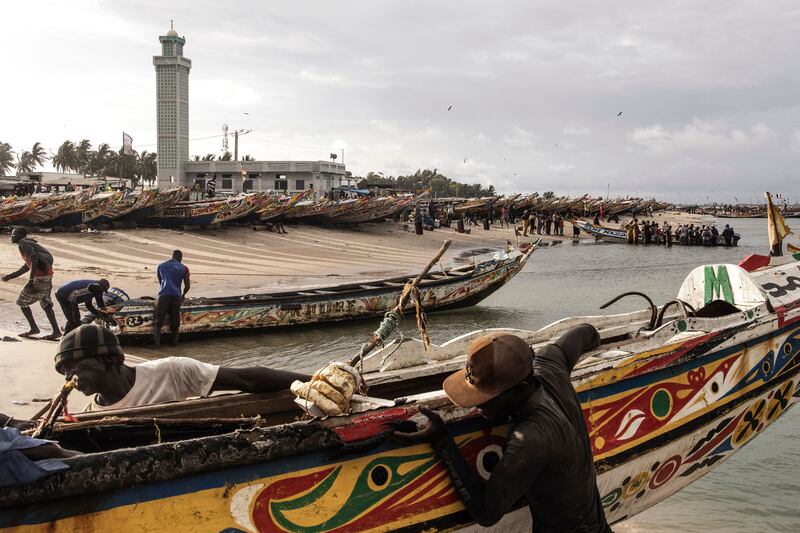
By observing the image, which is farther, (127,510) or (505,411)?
→ (505,411)

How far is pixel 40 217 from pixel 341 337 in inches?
645

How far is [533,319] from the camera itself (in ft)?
53.5

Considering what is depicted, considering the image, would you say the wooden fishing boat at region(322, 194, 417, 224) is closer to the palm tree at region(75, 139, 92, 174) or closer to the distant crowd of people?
the distant crowd of people

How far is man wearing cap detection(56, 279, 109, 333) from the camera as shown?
9.98 m

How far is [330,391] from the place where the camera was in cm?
331

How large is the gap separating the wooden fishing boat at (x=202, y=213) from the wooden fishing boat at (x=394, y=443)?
80.4ft

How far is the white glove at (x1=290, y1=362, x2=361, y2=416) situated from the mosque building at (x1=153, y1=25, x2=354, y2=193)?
52.8m

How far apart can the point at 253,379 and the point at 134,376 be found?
0.71 metres

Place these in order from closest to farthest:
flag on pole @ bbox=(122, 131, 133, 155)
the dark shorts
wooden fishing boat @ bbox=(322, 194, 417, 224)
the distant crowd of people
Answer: the dark shorts, wooden fishing boat @ bbox=(322, 194, 417, 224), the distant crowd of people, flag on pole @ bbox=(122, 131, 133, 155)

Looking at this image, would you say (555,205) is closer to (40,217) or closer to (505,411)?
(40,217)

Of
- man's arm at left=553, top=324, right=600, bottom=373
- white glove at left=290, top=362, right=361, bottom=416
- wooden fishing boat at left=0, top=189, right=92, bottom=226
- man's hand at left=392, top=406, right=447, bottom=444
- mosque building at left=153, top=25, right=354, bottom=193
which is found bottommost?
man's hand at left=392, top=406, right=447, bottom=444

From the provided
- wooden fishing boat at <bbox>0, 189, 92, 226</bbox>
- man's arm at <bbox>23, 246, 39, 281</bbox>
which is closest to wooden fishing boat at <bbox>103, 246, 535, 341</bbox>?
man's arm at <bbox>23, 246, 39, 281</bbox>

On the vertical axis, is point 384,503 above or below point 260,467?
below

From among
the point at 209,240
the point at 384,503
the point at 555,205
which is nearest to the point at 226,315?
the point at 384,503
